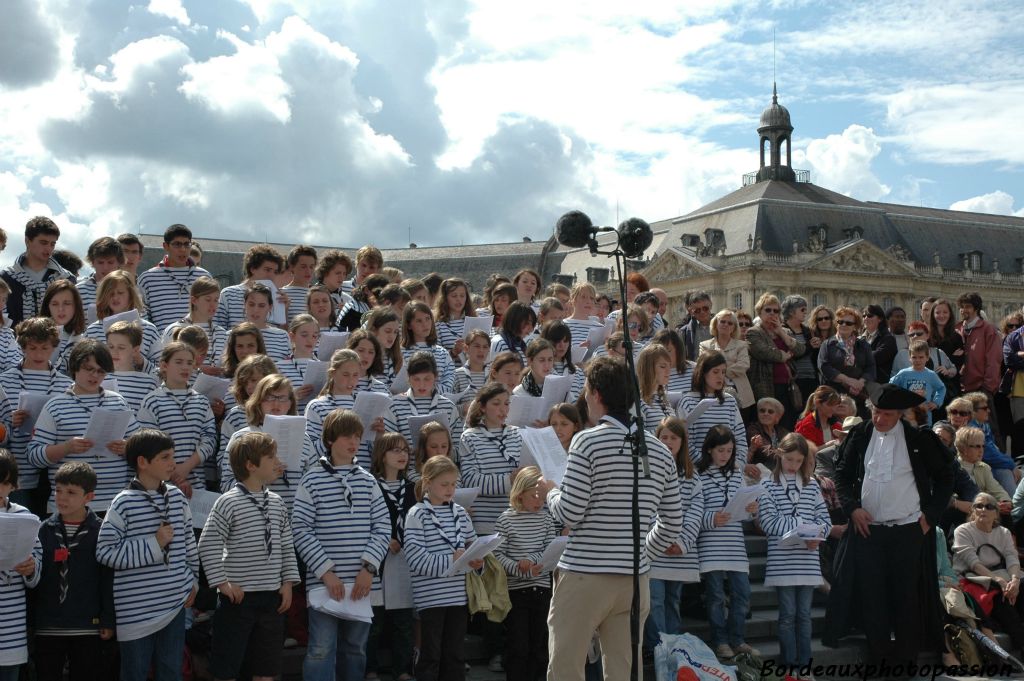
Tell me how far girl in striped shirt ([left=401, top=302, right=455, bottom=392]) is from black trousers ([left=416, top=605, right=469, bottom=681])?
7.45ft

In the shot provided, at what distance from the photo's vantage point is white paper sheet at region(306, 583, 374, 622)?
6.12m

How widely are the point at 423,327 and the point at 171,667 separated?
3.38m

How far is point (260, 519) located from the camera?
6027mm

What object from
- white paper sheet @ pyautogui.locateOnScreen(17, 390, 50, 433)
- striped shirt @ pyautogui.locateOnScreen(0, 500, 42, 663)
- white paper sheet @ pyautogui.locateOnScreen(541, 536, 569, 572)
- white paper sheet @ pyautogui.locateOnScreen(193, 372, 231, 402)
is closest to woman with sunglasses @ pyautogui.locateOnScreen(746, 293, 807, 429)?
white paper sheet @ pyautogui.locateOnScreen(541, 536, 569, 572)

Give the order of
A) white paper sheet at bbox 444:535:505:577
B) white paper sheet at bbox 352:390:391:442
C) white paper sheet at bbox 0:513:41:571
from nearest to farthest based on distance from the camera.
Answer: white paper sheet at bbox 0:513:41:571 → white paper sheet at bbox 444:535:505:577 → white paper sheet at bbox 352:390:391:442

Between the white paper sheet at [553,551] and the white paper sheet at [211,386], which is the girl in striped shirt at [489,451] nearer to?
the white paper sheet at [553,551]

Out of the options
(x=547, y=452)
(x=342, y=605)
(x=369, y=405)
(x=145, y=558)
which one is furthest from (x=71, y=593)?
(x=547, y=452)

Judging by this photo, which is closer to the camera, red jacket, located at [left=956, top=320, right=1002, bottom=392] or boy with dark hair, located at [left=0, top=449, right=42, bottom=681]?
boy with dark hair, located at [left=0, top=449, right=42, bottom=681]

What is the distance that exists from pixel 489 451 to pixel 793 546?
2.35 meters

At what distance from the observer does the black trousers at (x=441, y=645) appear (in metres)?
6.38

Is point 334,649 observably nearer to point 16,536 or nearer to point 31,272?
point 16,536

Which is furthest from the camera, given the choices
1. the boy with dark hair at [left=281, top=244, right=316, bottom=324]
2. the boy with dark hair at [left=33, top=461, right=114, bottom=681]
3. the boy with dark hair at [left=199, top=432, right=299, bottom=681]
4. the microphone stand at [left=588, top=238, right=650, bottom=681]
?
the boy with dark hair at [left=281, top=244, right=316, bottom=324]

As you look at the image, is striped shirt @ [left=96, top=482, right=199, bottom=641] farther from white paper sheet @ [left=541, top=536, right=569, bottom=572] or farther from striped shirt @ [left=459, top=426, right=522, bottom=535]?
white paper sheet @ [left=541, top=536, right=569, bottom=572]

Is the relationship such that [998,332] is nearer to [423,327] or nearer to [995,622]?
[995,622]
